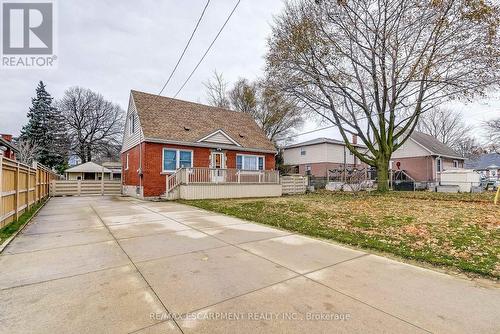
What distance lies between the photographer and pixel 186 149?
15914mm

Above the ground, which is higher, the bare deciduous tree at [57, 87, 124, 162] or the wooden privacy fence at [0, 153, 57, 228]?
the bare deciduous tree at [57, 87, 124, 162]

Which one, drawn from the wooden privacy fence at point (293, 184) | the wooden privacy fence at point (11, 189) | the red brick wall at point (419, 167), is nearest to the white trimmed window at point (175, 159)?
the wooden privacy fence at point (293, 184)

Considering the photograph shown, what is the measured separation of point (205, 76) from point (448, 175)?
2705 centimetres

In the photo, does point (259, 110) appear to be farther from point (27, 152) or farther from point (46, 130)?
point (46, 130)

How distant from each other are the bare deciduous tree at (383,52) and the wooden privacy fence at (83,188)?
15.4 metres

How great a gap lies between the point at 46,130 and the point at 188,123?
3017 centimetres

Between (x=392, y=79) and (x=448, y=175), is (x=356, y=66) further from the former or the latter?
(x=448, y=175)

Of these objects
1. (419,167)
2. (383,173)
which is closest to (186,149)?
(383,173)

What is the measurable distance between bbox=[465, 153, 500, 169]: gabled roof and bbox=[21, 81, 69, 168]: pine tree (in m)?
70.5

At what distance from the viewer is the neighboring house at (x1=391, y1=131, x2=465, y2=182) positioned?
26656 mm

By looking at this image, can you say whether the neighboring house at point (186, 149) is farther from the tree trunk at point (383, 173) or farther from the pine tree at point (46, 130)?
the pine tree at point (46, 130)

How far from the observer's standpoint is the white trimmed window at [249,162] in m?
18.2

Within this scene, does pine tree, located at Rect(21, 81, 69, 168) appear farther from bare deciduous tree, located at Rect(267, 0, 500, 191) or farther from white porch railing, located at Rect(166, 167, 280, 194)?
bare deciduous tree, located at Rect(267, 0, 500, 191)

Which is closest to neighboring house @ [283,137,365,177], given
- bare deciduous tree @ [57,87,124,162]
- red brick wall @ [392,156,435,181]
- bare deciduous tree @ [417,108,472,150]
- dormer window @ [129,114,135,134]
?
red brick wall @ [392,156,435,181]
